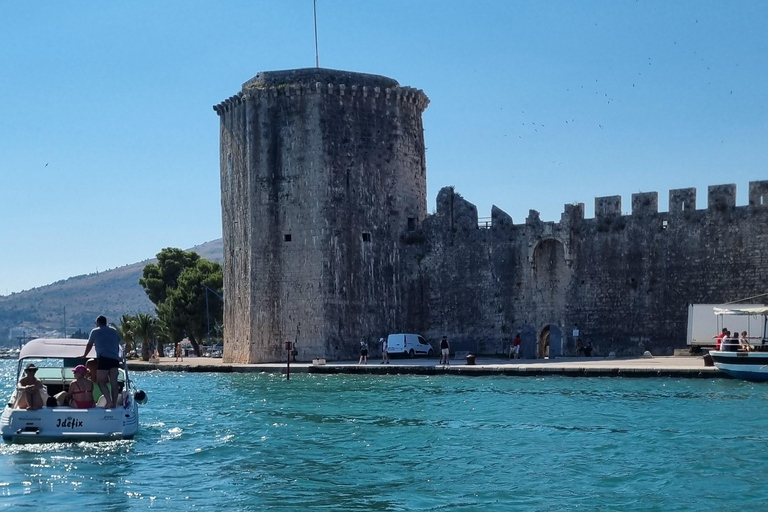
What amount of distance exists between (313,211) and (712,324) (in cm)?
1240

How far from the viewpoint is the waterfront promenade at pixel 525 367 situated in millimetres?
25344

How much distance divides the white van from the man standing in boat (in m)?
19.7

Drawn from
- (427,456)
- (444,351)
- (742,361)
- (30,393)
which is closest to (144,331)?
(444,351)

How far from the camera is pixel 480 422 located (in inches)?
700

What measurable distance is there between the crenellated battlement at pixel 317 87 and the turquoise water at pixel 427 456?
14.0 m

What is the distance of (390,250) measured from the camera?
116 ft

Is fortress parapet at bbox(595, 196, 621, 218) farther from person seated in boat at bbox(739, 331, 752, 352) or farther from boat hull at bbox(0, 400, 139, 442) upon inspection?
boat hull at bbox(0, 400, 139, 442)

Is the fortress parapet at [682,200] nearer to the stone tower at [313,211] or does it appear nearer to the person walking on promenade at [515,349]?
the person walking on promenade at [515,349]

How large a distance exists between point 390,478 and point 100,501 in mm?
3321

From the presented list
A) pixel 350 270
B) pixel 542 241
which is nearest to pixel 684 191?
pixel 542 241

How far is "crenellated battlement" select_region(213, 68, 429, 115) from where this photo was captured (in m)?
33.9

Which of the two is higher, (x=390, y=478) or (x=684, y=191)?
(x=684, y=191)

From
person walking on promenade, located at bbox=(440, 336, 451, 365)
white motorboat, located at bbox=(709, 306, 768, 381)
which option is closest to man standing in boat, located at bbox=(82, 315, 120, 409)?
white motorboat, located at bbox=(709, 306, 768, 381)

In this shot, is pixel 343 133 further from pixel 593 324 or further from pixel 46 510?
pixel 46 510
